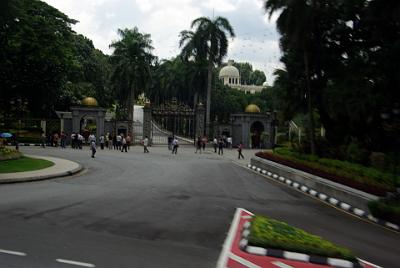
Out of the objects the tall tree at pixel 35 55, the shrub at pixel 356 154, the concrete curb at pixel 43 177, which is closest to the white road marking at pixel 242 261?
the concrete curb at pixel 43 177

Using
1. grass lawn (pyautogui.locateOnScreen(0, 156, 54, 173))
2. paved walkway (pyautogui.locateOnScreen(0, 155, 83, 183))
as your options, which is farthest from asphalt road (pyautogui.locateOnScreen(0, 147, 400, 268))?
grass lawn (pyautogui.locateOnScreen(0, 156, 54, 173))

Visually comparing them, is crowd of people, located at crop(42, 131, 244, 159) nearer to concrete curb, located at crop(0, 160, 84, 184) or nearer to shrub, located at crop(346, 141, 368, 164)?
shrub, located at crop(346, 141, 368, 164)

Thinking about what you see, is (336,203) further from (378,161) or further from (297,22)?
(297,22)

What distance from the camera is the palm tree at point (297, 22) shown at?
81.1 feet

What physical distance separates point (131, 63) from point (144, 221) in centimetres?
4626

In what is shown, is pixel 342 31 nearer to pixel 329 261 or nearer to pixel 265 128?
pixel 329 261

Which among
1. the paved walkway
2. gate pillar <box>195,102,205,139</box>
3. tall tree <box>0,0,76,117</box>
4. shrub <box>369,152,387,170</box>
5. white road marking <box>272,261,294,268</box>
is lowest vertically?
white road marking <box>272,261,294,268</box>

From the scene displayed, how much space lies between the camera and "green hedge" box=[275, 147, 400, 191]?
53.8ft

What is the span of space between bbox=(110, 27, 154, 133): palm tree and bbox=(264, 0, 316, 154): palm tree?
31.1 meters

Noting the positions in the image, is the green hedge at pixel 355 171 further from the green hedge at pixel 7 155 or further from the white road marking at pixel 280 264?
the green hedge at pixel 7 155

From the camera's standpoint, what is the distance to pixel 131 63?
5612cm

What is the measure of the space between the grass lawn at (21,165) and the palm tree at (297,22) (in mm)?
13689

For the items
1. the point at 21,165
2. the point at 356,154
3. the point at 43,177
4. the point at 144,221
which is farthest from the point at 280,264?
the point at 21,165

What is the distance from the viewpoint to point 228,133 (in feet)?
177
